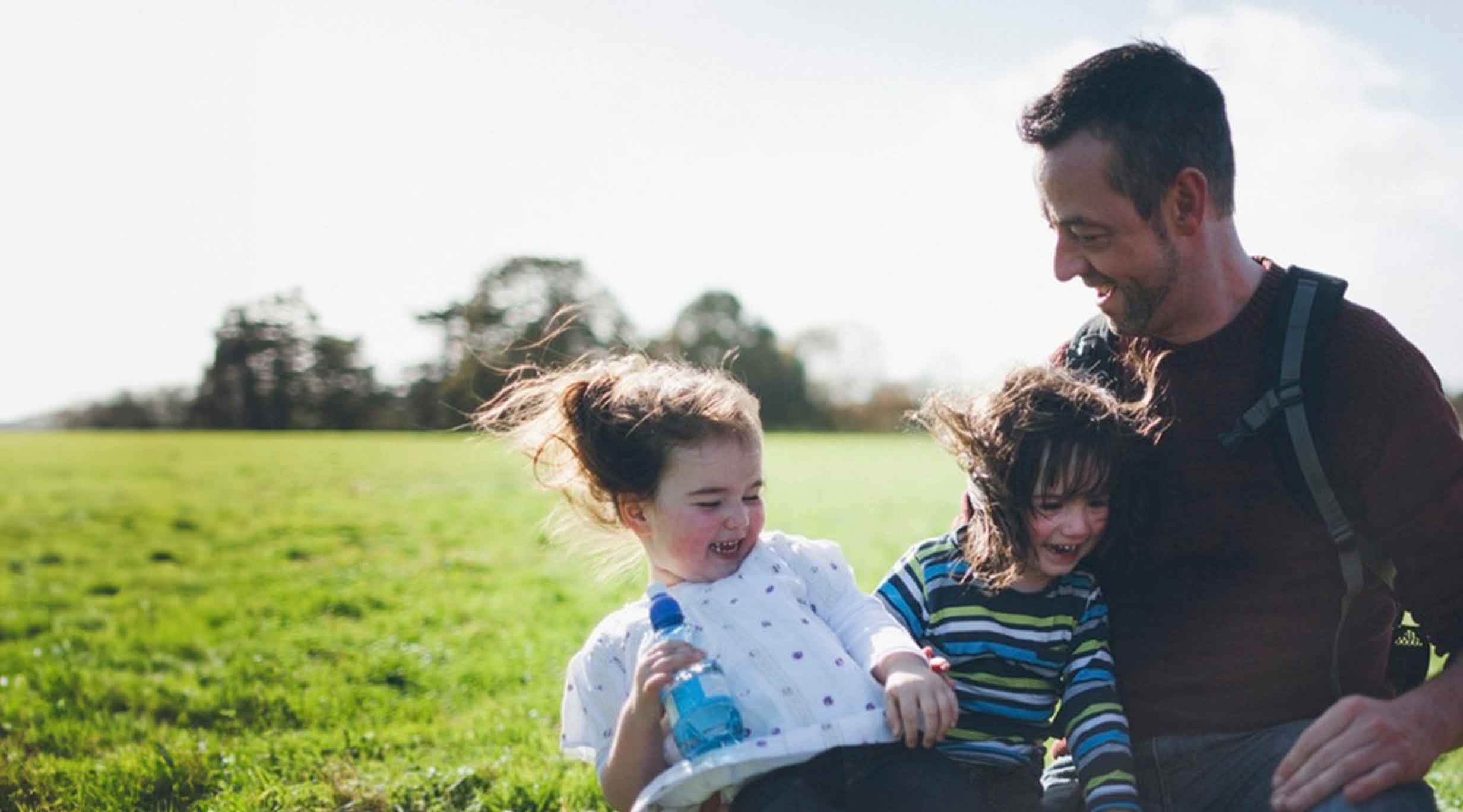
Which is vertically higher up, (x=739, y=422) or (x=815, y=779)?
(x=739, y=422)

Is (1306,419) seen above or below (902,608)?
above

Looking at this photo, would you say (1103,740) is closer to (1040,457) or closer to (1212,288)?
(1040,457)

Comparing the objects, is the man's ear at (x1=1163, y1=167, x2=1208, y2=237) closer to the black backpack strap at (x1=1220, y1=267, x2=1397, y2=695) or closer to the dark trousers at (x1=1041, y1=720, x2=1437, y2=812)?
the black backpack strap at (x1=1220, y1=267, x2=1397, y2=695)

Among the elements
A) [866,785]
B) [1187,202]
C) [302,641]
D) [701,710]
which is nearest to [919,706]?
[866,785]

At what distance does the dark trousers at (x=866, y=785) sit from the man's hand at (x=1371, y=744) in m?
0.82

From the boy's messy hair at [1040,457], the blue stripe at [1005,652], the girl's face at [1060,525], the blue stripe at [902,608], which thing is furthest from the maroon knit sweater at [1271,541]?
the blue stripe at [902,608]

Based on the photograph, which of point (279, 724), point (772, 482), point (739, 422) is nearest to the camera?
point (739, 422)

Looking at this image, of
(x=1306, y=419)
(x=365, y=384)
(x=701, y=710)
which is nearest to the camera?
(x=701, y=710)

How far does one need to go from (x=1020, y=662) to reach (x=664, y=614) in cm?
107

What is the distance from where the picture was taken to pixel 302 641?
27.9 feet

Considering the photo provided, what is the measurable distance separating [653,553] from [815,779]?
885 millimetres

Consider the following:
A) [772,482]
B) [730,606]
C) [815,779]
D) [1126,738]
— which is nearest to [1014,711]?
[1126,738]

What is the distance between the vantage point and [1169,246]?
11.9 feet

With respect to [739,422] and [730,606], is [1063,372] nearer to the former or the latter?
[739,422]
